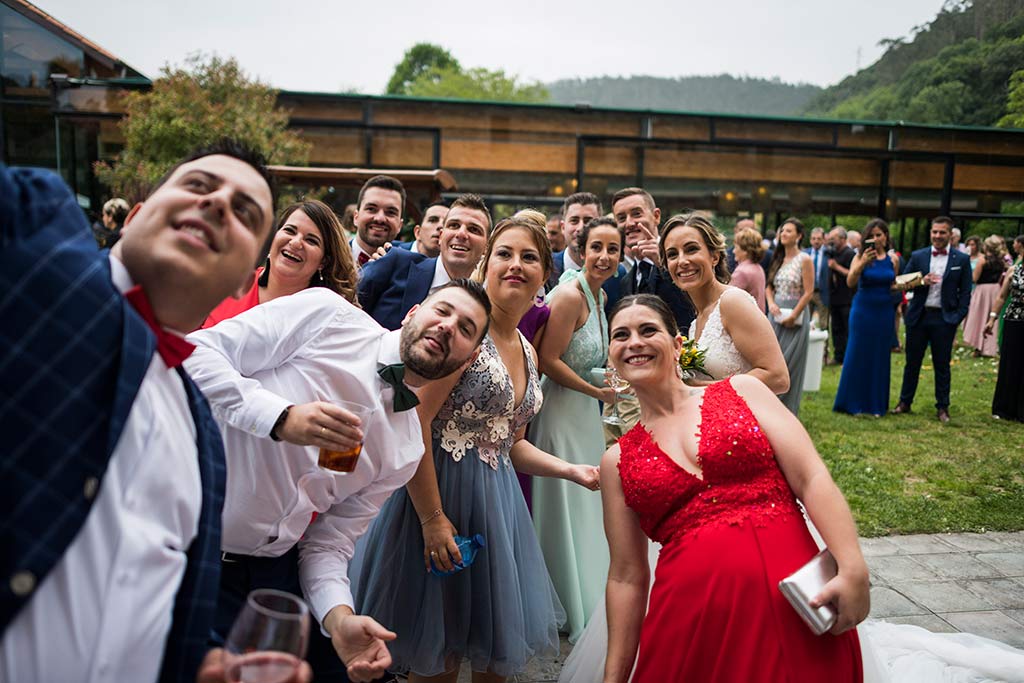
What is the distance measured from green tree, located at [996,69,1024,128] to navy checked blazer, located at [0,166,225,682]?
6113 mm

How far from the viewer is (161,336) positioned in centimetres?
126

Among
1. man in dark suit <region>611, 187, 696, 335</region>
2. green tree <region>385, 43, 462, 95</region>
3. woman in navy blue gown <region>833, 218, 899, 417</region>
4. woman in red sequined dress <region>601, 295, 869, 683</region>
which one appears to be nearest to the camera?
woman in red sequined dress <region>601, 295, 869, 683</region>

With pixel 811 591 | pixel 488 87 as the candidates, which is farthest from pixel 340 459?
pixel 488 87

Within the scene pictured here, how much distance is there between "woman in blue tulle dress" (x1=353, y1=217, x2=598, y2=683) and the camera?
2592 millimetres

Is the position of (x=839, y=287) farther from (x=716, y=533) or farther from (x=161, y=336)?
(x=161, y=336)

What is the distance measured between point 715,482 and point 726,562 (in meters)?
0.24

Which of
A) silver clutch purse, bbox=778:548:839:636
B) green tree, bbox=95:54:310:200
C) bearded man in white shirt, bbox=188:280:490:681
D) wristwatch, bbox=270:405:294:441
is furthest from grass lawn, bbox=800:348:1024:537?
green tree, bbox=95:54:310:200

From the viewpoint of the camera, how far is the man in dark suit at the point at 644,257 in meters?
4.77

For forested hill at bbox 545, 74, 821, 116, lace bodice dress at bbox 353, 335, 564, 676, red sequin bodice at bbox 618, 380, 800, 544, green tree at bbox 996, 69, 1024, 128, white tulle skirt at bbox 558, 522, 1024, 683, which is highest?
forested hill at bbox 545, 74, 821, 116

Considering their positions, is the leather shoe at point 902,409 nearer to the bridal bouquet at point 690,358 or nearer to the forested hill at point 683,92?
the bridal bouquet at point 690,358

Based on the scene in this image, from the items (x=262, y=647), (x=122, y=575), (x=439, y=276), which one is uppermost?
(x=439, y=276)

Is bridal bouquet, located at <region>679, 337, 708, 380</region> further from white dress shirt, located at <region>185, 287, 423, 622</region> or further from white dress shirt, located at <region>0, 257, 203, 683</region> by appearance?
white dress shirt, located at <region>0, 257, 203, 683</region>

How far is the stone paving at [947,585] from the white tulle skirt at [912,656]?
0.94 feet

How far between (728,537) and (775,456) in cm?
29
